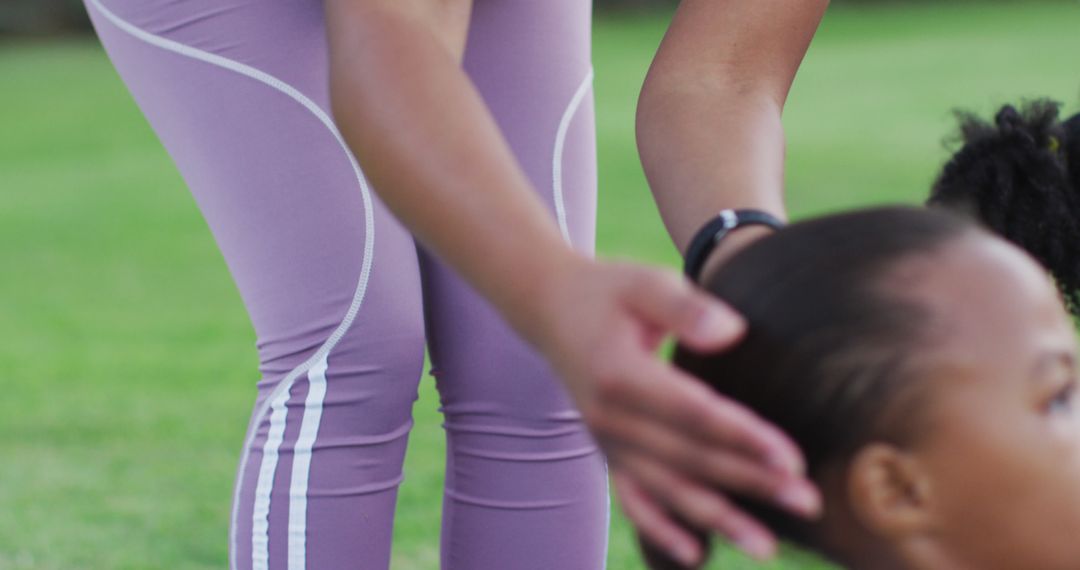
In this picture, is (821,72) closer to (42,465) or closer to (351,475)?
(42,465)

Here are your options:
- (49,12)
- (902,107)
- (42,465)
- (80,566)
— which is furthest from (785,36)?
(49,12)

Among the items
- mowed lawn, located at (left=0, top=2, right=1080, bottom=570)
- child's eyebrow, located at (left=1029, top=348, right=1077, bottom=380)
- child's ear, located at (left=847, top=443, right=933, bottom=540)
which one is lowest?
mowed lawn, located at (left=0, top=2, right=1080, bottom=570)

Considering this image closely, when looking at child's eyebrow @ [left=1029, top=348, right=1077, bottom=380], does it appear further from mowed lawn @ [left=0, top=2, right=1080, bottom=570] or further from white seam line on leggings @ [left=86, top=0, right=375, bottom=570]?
white seam line on leggings @ [left=86, top=0, right=375, bottom=570]

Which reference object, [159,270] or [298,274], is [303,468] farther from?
[159,270]

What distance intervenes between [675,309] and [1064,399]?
1.28 feet

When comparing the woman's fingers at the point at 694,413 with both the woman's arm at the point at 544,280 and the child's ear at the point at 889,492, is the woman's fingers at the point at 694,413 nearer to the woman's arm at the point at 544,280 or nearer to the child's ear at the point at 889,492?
the woman's arm at the point at 544,280

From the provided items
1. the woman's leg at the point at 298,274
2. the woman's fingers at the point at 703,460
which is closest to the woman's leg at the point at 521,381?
→ the woman's leg at the point at 298,274

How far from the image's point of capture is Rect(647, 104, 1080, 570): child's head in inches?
46.3

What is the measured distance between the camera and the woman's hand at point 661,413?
1017 mm

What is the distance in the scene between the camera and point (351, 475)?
63.9 inches

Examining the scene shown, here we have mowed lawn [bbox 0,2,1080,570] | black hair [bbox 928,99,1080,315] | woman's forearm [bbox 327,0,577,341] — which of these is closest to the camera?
woman's forearm [bbox 327,0,577,341]

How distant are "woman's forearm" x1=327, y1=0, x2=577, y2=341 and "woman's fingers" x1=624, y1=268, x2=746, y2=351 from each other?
0.31 feet

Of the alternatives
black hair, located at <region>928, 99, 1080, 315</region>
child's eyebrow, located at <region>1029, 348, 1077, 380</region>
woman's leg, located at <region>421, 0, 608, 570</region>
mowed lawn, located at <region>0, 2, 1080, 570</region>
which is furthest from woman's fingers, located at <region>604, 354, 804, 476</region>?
black hair, located at <region>928, 99, 1080, 315</region>

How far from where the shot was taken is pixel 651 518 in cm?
109
